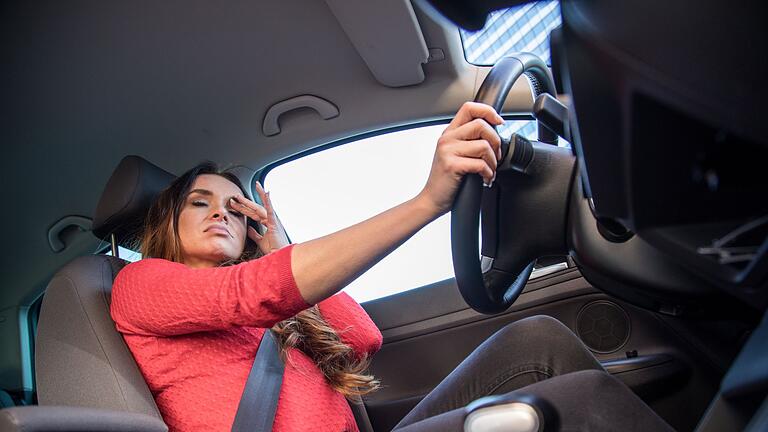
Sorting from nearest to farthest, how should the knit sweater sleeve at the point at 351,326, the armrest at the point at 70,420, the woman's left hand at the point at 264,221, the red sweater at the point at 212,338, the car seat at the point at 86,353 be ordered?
the armrest at the point at 70,420, the red sweater at the point at 212,338, the car seat at the point at 86,353, the knit sweater sleeve at the point at 351,326, the woman's left hand at the point at 264,221

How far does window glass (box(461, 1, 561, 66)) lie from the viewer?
1.54m

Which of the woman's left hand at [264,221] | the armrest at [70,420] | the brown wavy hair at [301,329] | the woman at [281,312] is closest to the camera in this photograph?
the armrest at [70,420]

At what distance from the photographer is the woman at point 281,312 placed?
0.95 meters

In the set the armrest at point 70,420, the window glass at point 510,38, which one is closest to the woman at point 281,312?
the armrest at point 70,420

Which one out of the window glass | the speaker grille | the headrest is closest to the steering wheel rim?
the window glass

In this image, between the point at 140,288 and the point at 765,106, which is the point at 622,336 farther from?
the point at 765,106

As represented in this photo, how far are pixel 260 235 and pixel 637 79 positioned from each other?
1.43 metres

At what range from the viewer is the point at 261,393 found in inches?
49.8

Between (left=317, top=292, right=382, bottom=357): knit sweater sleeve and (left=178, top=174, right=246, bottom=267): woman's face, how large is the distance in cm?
26

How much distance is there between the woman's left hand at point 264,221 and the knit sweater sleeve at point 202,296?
40 cm

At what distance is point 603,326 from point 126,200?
1.21m

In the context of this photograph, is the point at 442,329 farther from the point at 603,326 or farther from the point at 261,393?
the point at 261,393

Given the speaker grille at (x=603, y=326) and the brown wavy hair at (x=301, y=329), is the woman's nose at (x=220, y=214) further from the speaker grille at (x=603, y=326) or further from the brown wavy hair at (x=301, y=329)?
the speaker grille at (x=603, y=326)

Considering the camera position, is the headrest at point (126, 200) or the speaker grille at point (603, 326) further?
the speaker grille at point (603, 326)
